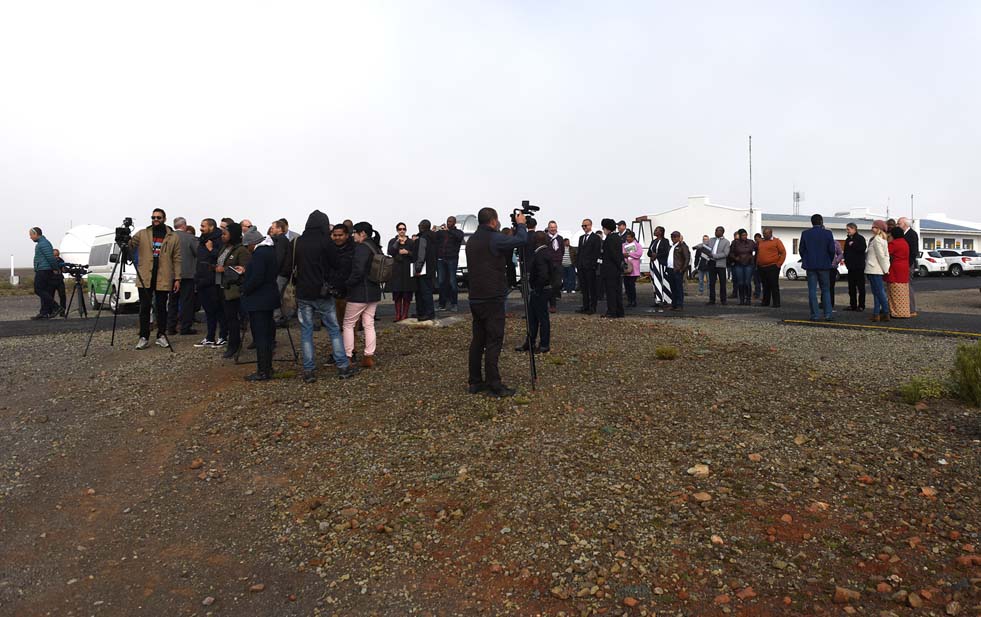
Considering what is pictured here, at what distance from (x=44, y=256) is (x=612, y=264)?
11.5 meters

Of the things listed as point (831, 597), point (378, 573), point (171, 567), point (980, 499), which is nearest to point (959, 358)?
point (980, 499)

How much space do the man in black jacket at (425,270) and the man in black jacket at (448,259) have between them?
49.2 inches

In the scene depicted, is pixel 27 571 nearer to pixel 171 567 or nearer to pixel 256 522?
pixel 171 567

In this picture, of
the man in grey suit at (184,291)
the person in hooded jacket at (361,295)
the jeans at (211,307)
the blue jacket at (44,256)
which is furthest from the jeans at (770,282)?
the blue jacket at (44,256)

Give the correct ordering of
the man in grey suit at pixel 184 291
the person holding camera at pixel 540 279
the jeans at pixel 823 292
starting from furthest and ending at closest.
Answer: the jeans at pixel 823 292 < the man in grey suit at pixel 184 291 < the person holding camera at pixel 540 279

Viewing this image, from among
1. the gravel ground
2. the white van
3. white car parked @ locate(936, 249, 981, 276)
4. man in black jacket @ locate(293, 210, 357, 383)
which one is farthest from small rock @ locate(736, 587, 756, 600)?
white car parked @ locate(936, 249, 981, 276)

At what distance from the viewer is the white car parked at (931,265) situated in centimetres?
3809

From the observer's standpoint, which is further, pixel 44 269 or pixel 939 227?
pixel 939 227

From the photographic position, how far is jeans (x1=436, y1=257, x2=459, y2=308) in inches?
628

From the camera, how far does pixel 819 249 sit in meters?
12.3

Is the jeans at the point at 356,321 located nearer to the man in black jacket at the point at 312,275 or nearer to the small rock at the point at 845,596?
the man in black jacket at the point at 312,275

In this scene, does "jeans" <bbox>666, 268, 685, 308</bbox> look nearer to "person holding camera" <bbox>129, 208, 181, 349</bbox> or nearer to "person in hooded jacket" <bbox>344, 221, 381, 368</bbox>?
"person in hooded jacket" <bbox>344, 221, 381, 368</bbox>

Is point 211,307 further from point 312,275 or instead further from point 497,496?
point 497,496

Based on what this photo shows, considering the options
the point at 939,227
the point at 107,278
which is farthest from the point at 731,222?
the point at 107,278
